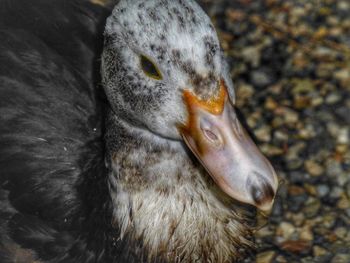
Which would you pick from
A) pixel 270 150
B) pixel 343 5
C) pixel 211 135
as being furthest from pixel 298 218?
pixel 343 5

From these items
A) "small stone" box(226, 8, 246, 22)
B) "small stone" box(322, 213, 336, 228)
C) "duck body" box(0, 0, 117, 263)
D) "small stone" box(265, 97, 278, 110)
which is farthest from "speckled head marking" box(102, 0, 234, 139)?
"small stone" box(226, 8, 246, 22)

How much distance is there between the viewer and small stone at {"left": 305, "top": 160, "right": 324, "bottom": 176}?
364 cm

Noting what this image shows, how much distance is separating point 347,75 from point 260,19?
584 mm

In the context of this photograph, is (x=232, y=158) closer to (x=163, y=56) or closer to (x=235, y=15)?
(x=163, y=56)

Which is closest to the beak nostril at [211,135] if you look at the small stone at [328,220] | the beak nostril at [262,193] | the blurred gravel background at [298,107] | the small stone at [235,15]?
the beak nostril at [262,193]

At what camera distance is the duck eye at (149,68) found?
2.70 metres

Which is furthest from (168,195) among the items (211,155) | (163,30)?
(163,30)

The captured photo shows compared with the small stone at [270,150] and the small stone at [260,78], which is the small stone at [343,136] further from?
the small stone at [260,78]

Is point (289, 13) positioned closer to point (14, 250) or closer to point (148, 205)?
point (148, 205)

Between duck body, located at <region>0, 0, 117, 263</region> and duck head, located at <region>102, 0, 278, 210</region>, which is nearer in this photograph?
duck head, located at <region>102, 0, 278, 210</region>

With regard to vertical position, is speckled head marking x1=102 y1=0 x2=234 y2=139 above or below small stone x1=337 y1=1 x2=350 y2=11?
above

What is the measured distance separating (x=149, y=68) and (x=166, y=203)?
64cm

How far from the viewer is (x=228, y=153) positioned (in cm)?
Result: 266

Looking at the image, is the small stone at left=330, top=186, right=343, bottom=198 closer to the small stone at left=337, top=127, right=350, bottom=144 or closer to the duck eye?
the small stone at left=337, top=127, right=350, bottom=144
